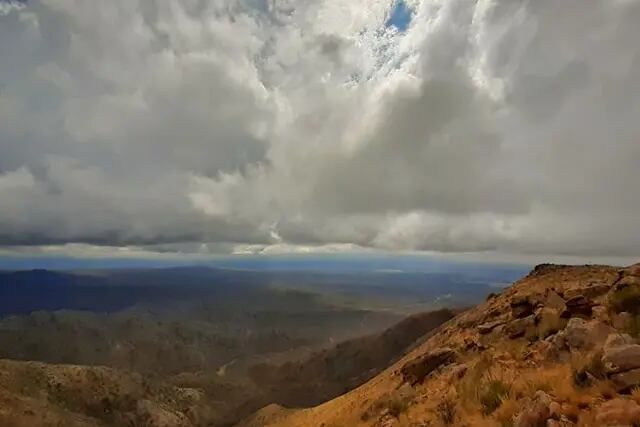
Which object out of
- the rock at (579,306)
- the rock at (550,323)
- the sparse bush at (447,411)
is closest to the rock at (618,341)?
the sparse bush at (447,411)

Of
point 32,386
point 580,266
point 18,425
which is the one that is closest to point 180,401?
point 32,386

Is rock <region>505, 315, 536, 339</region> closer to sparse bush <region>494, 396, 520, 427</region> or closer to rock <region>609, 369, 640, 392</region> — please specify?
sparse bush <region>494, 396, 520, 427</region>

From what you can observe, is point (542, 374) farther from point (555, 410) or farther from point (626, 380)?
point (555, 410)

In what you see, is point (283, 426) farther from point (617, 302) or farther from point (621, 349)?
point (621, 349)

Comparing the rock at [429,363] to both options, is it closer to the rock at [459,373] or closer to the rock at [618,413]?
the rock at [459,373]

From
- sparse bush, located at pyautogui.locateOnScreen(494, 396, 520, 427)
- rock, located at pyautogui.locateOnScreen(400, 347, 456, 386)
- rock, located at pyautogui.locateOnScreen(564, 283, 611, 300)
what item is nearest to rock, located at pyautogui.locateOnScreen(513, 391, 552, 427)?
sparse bush, located at pyautogui.locateOnScreen(494, 396, 520, 427)

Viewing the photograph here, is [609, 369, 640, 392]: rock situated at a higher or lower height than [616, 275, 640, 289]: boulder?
lower

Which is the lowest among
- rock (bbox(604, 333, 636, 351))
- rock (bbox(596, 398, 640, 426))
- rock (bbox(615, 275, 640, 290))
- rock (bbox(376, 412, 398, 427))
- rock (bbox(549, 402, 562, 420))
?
rock (bbox(376, 412, 398, 427))
